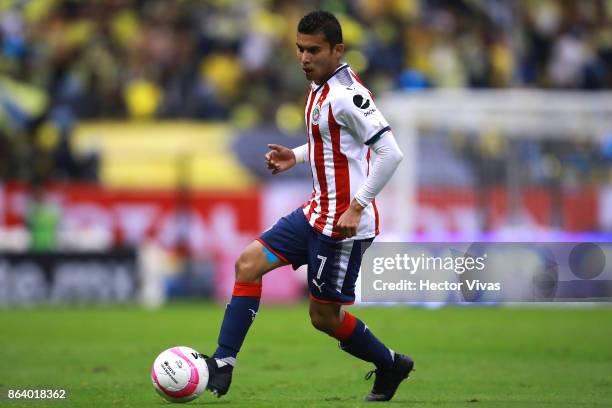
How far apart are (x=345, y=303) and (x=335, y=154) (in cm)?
96

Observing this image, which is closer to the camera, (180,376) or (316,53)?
(180,376)

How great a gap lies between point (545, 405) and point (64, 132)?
45.1 ft

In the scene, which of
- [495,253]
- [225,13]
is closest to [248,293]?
[495,253]

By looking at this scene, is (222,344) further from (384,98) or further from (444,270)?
(384,98)

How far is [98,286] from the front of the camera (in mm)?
19344

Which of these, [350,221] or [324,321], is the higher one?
[350,221]

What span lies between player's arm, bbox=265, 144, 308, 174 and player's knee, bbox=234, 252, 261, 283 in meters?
Result: 0.80

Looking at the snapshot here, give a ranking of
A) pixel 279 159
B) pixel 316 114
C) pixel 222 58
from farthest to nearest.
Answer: pixel 222 58
pixel 279 159
pixel 316 114

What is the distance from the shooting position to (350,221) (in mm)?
7297

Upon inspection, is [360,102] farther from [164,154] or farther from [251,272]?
[164,154]

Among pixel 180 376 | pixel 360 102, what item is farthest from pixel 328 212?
pixel 180 376

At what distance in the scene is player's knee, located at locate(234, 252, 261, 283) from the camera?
25.0 ft

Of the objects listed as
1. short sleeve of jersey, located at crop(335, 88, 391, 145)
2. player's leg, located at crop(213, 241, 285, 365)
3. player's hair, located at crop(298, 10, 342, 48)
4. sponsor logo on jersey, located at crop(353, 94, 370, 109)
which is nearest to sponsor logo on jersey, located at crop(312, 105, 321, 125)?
short sleeve of jersey, located at crop(335, 88, 391, 145)

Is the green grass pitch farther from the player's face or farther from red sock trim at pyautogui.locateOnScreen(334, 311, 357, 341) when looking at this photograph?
the player's face
